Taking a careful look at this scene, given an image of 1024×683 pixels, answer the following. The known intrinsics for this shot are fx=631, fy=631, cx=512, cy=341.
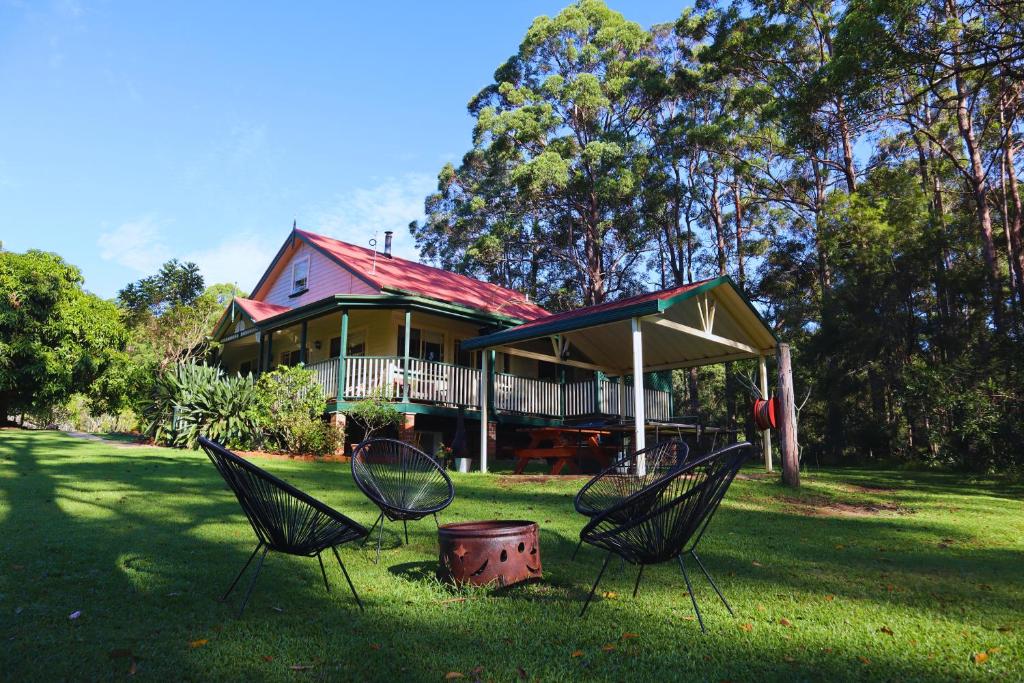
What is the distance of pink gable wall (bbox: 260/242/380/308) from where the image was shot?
18.1m

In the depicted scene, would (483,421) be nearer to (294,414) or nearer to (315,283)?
(294,414)

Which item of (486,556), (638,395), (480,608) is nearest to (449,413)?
(638,395)

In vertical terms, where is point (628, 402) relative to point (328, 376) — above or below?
below

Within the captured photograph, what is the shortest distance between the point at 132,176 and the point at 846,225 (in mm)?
21493

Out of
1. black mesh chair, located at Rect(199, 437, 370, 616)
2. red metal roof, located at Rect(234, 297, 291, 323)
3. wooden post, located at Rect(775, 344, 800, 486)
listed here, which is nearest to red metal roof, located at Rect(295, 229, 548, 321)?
red metal roof, located at Rect(234, 297, 291, 323)

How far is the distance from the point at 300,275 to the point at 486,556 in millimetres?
18483

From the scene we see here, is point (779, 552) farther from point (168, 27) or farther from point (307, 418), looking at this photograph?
point (168, 27)

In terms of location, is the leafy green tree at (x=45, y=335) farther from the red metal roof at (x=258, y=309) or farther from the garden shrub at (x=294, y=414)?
the garden shrub at (x=294, y=414)

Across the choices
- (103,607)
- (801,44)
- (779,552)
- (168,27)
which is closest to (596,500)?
(779,552)

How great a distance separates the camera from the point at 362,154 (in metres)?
18.3

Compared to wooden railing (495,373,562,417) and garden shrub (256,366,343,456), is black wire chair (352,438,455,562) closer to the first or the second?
garden shrub (256,366,343,456)

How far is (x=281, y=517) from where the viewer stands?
3.46 metres

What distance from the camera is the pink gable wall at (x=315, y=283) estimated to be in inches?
712

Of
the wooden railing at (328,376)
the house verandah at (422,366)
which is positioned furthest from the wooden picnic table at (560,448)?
the wooden railing at (328,376)
